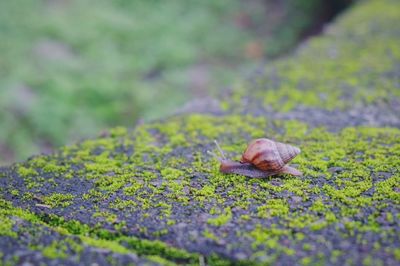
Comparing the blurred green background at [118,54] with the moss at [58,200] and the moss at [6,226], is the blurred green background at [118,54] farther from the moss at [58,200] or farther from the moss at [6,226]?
the moss at [6,226]

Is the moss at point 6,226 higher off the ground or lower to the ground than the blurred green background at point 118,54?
lower

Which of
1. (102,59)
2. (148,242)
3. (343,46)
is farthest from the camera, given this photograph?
(102,59)

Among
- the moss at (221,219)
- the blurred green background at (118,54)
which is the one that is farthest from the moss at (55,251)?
the blurred green background at (118,54)

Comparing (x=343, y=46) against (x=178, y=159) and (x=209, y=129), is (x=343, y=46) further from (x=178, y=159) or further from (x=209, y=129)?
(x=178, y=159)

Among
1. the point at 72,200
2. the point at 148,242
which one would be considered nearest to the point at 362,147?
the point at 148,242

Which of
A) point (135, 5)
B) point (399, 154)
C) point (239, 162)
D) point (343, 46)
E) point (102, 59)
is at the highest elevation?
point (135, 5)

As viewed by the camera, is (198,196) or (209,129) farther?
(209,129)

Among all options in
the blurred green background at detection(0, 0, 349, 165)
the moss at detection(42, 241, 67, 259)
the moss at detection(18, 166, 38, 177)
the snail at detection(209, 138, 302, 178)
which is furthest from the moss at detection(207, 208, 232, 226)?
the blurred green background at detection(0, 0, 349, 165)
